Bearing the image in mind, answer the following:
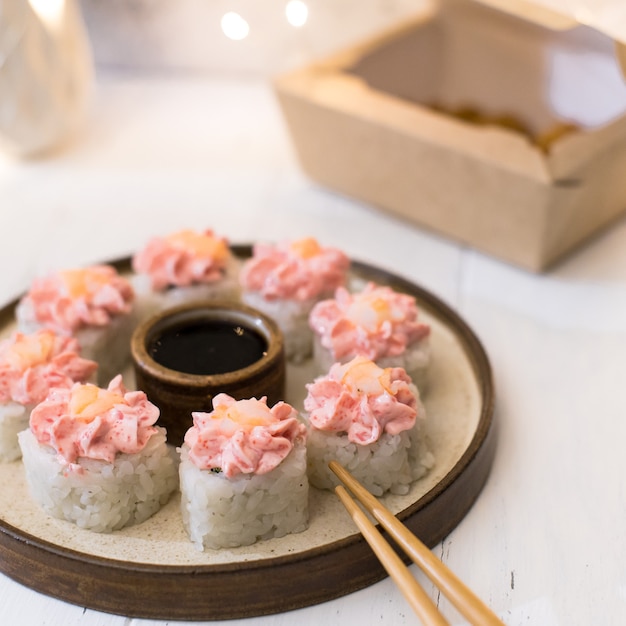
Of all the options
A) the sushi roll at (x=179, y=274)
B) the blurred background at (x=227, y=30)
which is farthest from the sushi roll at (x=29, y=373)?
the blurred background at (x=227, y=30)

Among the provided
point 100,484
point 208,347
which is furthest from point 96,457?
point 208,347

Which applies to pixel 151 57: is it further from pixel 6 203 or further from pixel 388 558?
pixel 388 558

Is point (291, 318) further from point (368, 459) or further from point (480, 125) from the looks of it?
point (480, 125)

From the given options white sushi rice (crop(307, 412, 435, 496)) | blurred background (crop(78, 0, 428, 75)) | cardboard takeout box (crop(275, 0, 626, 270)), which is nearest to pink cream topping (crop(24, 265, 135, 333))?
white sushi rice (crop(307, 412, 435, 496))

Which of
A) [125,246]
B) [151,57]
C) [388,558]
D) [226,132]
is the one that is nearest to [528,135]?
[226,132]

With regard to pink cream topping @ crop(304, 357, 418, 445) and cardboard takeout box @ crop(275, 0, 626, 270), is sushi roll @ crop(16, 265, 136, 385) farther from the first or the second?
cardboard takeout box @ crop(275, 0, 626, 270)
